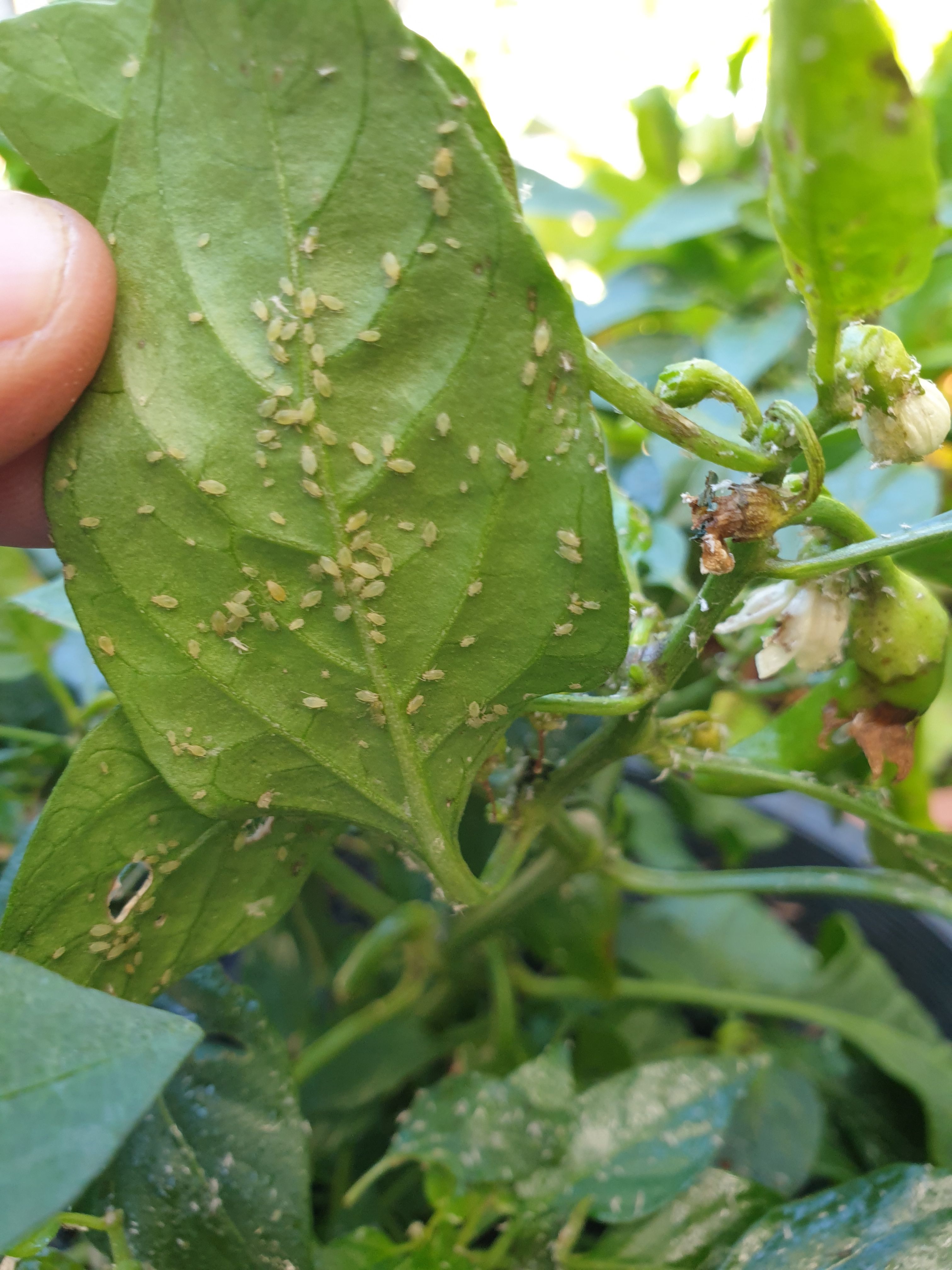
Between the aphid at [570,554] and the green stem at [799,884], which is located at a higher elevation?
the aphid at [570,554]

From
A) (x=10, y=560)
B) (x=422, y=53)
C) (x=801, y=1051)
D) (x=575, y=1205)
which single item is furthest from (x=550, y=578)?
Answer: (x=801, y=1051)

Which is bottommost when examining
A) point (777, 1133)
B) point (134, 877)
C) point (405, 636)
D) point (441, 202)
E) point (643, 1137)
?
point (777, 1133)

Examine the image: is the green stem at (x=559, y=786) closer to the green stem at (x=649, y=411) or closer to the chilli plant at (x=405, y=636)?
the chilli plant at (x=405, y=636)

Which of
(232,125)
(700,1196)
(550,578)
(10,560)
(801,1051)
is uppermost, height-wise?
(232,125)

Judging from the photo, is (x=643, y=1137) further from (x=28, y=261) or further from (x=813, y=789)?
(x=28, y=261)

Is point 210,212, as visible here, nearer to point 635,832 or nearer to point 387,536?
point 387,536

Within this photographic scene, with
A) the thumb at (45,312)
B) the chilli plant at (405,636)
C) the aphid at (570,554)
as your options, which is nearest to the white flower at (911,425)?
the chilli plant at (405,636)

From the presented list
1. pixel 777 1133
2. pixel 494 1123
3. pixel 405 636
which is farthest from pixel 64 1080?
pixel 777 1133
